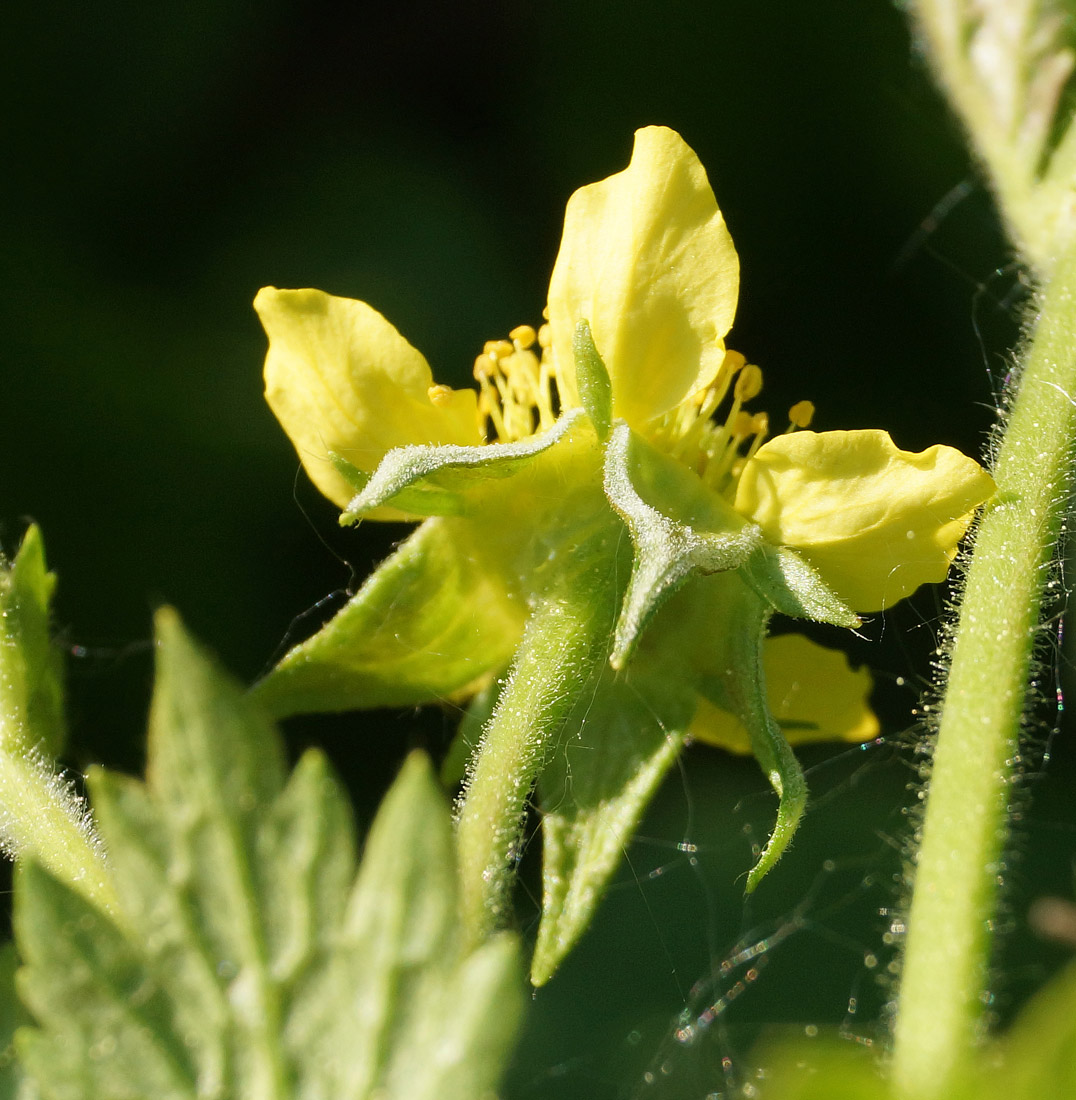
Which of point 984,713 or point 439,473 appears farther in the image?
point 439,473

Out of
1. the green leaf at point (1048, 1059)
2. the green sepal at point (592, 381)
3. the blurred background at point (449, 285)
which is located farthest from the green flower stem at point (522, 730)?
the blurred background at point (449, 285)

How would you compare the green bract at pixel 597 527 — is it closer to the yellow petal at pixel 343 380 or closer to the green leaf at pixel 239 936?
the yellow petal at pixel 343 380

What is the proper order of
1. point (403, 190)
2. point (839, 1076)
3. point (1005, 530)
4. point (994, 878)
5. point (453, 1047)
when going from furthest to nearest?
point (403, 190)
point (1005, 530)
point (994, 878)
point (453, 1047)
point (839, 1076)

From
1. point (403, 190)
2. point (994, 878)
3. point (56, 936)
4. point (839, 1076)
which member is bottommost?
point (994, 878)

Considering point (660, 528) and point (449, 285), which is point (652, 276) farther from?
point (449, 285)

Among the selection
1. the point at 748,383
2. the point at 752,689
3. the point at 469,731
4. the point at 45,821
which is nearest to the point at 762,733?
the point at 752,689

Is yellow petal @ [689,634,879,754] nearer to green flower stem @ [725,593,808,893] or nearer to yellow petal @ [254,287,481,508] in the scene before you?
green flower stem @ [725,593,808,893]

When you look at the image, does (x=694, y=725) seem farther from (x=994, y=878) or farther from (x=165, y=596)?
(x=165, y=596)

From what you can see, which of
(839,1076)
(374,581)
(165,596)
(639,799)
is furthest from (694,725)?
(165,596)
